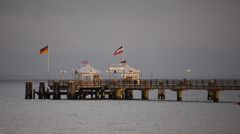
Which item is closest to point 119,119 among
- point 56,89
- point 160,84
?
point 160,84

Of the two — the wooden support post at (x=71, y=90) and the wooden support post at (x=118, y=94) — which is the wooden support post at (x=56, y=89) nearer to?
the wooden support post at (x=71, y=90)

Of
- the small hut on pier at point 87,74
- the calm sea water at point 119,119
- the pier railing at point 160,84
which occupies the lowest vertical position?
the calm sea water at point 119,119

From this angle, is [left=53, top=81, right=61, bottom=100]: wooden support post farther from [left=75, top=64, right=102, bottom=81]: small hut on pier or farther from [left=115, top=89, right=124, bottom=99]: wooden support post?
[left=115, top=89, right=124, bottom=99]: wooden support post

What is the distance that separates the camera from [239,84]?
72688 millimetres

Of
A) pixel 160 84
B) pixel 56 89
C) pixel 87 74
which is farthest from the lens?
pixel 87 74

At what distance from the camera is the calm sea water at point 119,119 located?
51603 millimetres

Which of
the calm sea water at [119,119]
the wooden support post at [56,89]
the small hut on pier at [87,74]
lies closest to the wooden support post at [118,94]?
the calm sea water at [119,119]

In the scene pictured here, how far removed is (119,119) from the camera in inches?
2431

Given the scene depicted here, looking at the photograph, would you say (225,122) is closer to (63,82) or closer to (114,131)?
(114,131)

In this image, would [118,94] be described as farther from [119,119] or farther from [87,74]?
[119,119]

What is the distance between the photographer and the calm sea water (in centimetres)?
5160

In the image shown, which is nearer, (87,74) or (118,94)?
(118,94)

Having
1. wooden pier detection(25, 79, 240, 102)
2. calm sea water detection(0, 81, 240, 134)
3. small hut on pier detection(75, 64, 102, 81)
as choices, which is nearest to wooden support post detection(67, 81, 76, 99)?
wooden pier detection(25, 79, 240, 102)

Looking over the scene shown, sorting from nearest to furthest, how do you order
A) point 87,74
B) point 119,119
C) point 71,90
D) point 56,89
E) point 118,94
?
1. point 119,119
2. point 71,90
3. point 118,94
4. point 56,89
5. point 87,74
